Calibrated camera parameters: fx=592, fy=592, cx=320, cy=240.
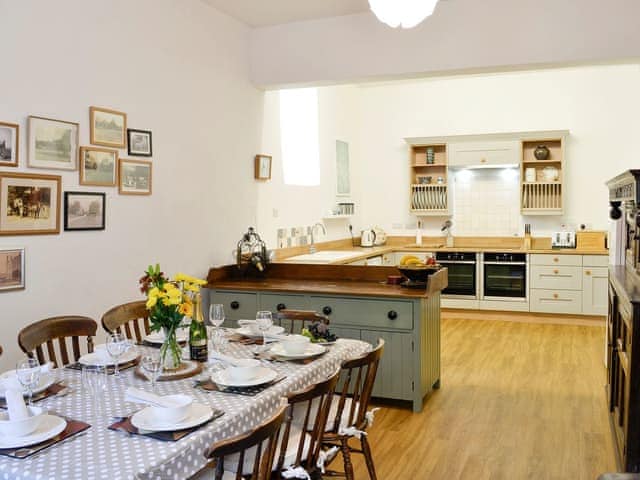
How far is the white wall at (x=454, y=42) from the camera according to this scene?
165 inches

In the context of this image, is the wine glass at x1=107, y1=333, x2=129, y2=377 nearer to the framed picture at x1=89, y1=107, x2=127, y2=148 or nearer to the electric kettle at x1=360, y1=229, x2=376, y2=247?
the framed picture at x1=89, y1=107, x2=127, y2=148

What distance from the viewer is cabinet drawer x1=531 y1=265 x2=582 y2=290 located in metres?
7.02

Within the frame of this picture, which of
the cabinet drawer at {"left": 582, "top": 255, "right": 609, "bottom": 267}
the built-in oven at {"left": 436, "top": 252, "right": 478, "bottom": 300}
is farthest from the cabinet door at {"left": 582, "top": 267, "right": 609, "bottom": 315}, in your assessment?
the built-in oven at {"left": 436, "top": 252, "right": 478, "bottom": 300}

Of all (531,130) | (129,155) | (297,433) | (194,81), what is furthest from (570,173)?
(297,433)

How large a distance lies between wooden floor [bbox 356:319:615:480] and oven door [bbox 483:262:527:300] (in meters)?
1.34

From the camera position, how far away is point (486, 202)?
311 inches

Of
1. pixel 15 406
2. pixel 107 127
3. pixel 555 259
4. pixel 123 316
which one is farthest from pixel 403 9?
pixel 555 259

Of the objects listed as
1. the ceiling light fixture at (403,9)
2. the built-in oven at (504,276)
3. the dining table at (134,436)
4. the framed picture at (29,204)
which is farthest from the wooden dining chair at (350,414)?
the built-in oven at (504,276)

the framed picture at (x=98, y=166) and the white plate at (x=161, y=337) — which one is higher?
the framed picture at (x=98, y=166)

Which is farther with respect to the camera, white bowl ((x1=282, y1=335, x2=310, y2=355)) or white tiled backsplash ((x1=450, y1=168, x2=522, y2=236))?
white tiled backsplash ((x1=450, y1=168, x2=522, y2=236))

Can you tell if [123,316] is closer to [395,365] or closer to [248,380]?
[248,380]

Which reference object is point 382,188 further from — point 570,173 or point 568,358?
point 568,358

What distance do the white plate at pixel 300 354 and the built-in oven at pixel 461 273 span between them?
16.2 ft

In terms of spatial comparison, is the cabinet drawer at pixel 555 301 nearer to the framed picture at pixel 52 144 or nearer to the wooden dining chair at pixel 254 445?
the framed picture at pixel 52 144
